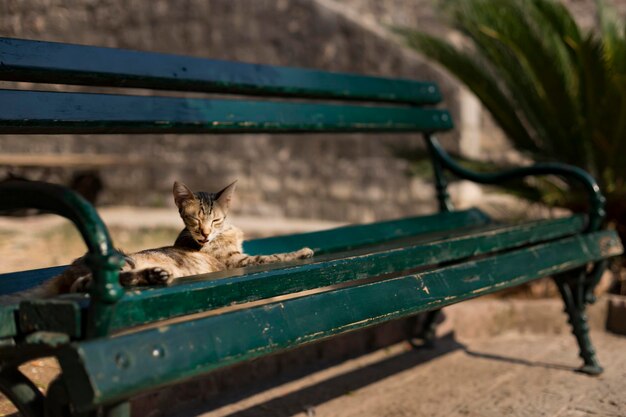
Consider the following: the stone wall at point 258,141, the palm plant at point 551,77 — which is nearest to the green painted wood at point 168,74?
the palm plant at point 551,77

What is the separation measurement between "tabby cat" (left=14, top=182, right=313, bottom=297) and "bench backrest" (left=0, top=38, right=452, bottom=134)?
1.26 feet

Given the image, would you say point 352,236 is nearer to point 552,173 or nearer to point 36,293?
point 552,173

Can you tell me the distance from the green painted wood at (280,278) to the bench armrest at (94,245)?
0.04 meters

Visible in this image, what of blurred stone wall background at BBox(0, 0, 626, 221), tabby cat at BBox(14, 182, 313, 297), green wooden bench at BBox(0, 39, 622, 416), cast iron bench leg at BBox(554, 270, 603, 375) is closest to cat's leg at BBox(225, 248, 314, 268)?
tabby cat at BBox(14, 182, 313, 297)

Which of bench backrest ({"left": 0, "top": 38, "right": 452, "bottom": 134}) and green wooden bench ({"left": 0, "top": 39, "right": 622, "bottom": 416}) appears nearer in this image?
green wooden bench ({"left": 0, "top": 39, "right": 622, "bottom": 416})

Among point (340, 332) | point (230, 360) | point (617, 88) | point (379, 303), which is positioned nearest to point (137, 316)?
point (230, 360)

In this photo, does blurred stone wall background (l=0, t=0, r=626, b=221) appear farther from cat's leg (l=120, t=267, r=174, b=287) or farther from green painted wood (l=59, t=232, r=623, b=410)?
cat's leg (l=120, t=267, r=174, b=287)

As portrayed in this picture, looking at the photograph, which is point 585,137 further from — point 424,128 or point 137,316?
point 137,316

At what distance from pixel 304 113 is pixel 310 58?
174 inches

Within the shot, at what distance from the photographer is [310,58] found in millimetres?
7512

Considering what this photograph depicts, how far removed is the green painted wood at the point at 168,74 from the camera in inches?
91.3

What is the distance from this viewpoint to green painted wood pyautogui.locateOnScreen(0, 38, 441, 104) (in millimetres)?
2318

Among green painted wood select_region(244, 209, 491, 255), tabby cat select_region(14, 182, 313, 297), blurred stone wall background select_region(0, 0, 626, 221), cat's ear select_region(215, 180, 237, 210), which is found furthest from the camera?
blurred stone wall background select_region(0, 0, 626, 221)

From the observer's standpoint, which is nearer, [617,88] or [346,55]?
Answer: [617,88]
